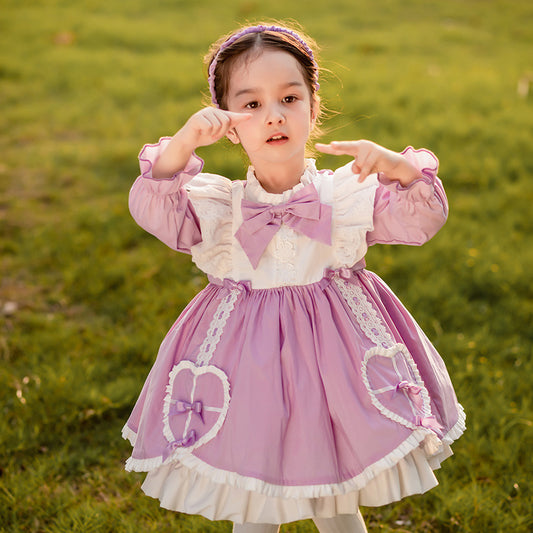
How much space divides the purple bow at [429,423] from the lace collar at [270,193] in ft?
2.21

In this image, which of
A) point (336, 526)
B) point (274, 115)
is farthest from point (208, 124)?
point (336, 526)

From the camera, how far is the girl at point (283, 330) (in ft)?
5.48

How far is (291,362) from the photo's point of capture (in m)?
1.72

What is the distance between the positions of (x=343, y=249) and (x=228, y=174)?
306 cm

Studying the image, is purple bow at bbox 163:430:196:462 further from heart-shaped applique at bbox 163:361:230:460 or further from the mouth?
the mouth

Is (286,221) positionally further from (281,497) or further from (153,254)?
(153,254)

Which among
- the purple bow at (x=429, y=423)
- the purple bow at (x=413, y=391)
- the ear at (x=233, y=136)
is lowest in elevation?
the purple bow at (x=429, y=423)

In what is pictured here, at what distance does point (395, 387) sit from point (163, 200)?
2.47 feet

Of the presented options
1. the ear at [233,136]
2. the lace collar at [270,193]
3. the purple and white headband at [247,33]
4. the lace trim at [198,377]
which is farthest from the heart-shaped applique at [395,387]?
the purple and white headband at [247,33]

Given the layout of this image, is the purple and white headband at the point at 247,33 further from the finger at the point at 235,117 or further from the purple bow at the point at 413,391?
the purple bow at the point at 413,391

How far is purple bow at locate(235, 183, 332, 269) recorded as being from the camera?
5.93ft

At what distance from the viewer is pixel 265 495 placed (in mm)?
1654

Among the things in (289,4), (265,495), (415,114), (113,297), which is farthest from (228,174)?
(289,4)

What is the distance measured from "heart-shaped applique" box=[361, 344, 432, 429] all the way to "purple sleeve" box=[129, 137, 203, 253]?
593mm
